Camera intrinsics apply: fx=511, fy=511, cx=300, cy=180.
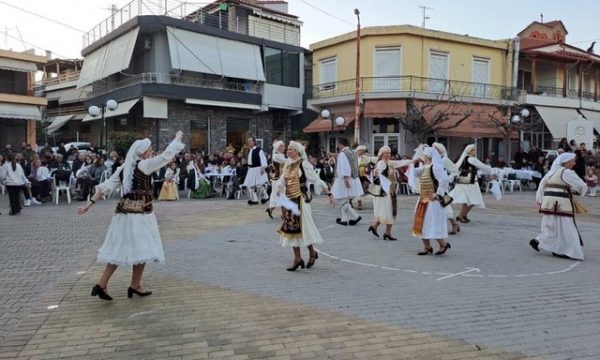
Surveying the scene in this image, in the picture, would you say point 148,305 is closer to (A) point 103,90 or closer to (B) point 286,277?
(B) point 286,277

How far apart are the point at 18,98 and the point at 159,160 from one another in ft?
90.6

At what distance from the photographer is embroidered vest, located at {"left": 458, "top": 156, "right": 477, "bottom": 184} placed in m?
11.8

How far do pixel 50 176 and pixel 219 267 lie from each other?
36.4ft

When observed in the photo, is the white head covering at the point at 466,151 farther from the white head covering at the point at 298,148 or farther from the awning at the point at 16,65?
the awning at the point at 16,65

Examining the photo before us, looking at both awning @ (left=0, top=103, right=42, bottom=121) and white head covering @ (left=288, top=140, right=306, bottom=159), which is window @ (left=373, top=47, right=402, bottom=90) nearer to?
awning @ (left=0, top=103, right=42, bottom=121)

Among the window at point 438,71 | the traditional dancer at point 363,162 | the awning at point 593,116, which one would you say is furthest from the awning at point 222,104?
the awning at point 593,116

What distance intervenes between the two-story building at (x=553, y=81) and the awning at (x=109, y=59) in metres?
21.8

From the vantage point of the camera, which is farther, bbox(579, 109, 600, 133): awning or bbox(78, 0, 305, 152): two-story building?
bbox(579, 109, 600, 133): awning

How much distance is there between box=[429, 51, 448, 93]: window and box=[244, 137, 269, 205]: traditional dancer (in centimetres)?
1513

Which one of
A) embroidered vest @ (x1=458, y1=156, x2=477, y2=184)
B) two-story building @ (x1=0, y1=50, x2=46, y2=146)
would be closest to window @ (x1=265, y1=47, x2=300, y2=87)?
two-story building @ (x1=0, y1=50, x2=46, y2=146)

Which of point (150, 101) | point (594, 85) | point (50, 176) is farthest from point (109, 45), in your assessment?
point (594, 85)

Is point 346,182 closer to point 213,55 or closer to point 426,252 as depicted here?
point 426,252

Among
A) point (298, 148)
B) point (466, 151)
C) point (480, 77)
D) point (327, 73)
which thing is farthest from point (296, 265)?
point (480, 77)

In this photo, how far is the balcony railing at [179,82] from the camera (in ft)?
82.0
